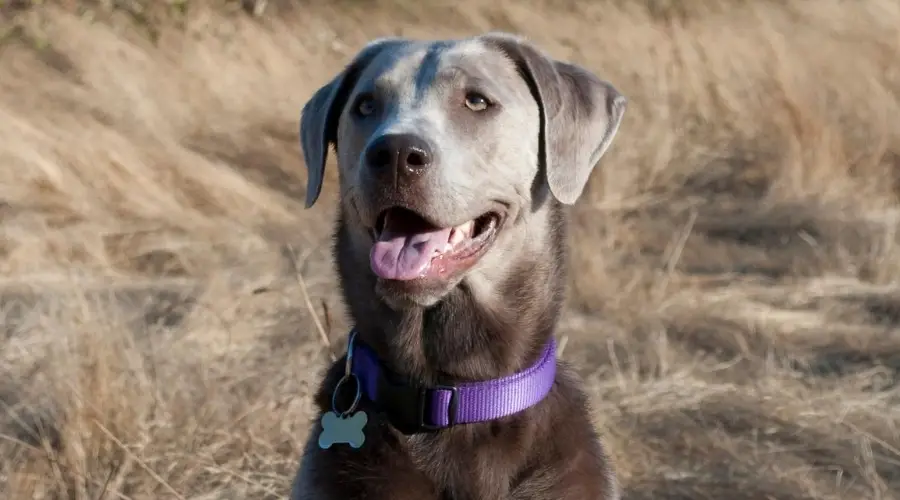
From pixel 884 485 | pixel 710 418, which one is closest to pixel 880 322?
pixel 710 418

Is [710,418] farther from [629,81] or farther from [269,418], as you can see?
[629,81]

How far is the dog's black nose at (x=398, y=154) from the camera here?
2826mm

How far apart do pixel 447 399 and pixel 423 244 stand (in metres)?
0.40

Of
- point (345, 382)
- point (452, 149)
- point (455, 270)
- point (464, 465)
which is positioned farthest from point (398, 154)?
point (464, 465)

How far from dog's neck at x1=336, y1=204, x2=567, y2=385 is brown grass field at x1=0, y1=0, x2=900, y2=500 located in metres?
1.27

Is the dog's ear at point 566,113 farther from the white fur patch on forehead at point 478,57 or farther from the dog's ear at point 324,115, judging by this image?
the dog's ear at point 324,115

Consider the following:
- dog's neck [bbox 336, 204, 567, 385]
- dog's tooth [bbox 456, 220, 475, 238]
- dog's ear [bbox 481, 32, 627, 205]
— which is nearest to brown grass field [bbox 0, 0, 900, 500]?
dog's neck [bbox 336, 204, 567, 385]

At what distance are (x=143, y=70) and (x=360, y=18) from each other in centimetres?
439

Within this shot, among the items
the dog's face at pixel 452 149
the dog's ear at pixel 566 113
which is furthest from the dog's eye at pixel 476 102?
Answer: the dog's ear at pixel 566 113

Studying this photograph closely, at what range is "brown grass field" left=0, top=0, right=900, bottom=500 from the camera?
438cm

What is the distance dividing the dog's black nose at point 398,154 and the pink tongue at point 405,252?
21cm

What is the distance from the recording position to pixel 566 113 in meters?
3.20

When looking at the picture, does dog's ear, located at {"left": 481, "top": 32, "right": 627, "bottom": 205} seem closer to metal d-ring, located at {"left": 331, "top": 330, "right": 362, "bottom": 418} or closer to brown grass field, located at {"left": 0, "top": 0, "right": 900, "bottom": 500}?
metal d-ring, located at {"left": 331, "top": 330, "right": 362, "bottom": 418}

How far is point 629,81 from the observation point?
33.1ft
